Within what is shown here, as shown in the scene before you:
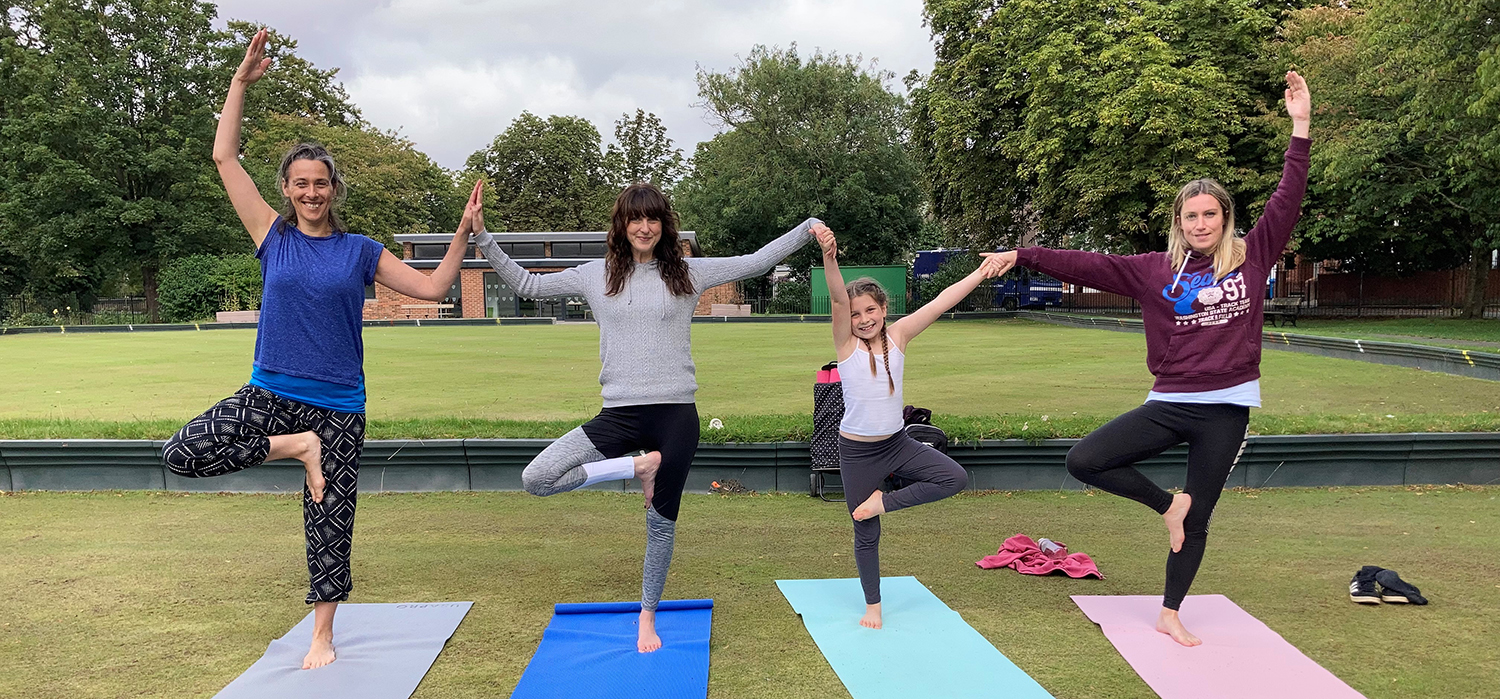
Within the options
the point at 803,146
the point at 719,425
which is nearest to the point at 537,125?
the point at 803,146

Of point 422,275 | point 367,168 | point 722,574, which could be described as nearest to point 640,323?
point 422,275

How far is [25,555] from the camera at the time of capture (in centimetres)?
533

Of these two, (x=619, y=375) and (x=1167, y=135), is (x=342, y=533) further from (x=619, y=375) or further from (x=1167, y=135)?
(x=1167, y=135)

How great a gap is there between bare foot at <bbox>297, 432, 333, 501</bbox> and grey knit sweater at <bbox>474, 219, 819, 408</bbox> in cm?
107

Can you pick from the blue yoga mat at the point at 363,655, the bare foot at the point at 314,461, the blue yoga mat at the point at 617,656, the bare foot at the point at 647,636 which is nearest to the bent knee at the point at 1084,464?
the blue yoga mat at the point at 617,656

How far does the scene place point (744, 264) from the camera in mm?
4062

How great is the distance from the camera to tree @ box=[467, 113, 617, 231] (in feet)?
205

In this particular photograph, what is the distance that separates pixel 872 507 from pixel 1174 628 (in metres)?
1.50

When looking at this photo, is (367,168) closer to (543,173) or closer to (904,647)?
(543,173)

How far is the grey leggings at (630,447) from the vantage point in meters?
3.83

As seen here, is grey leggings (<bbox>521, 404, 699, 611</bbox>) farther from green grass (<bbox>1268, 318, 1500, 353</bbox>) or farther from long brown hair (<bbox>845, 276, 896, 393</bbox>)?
green grass (<bbox>1268, 318, 1500, 353</bbox>)

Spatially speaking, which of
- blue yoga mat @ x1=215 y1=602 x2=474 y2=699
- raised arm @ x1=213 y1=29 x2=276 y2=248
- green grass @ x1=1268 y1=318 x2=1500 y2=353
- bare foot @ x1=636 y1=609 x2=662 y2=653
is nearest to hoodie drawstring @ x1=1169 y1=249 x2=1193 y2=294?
bare foot @ x1=636 y1=609 x2=662 y2=653

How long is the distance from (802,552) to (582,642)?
1.87m

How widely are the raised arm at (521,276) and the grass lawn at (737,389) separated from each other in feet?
10.9
